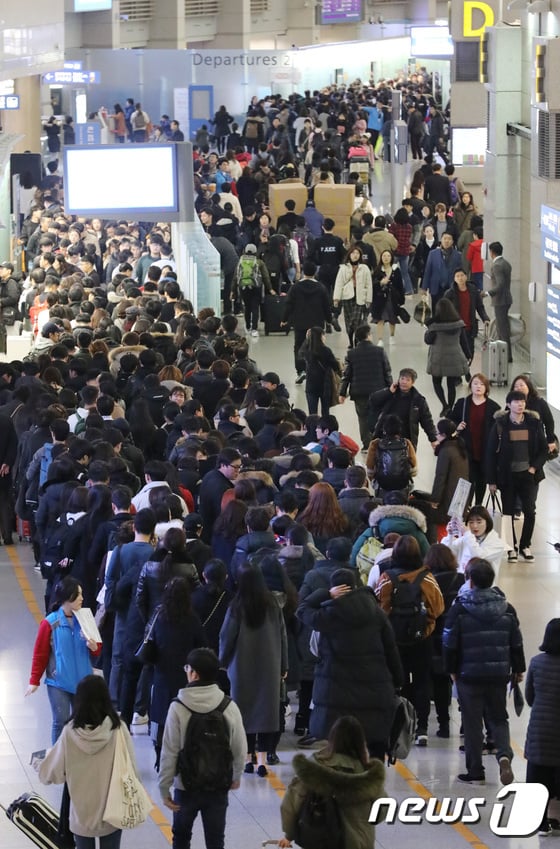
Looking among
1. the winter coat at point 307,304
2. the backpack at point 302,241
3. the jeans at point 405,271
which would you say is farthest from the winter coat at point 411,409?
the jeans at point 405,271

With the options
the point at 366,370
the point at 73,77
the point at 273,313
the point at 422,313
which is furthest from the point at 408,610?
the point at 73,77

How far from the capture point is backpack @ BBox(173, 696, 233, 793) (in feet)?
25.4

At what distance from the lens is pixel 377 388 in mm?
16672

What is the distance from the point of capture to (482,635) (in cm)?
948

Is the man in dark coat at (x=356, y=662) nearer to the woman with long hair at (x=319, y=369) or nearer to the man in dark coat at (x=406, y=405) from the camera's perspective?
the man in dark coat at (x=406, y=405)

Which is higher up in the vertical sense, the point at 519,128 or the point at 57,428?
the point at 519,128

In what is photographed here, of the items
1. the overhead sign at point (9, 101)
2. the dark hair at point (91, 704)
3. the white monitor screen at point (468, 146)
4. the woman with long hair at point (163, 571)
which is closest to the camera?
the dark hair at point (91, 704)

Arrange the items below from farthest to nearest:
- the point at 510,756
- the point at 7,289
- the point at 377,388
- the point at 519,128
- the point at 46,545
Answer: the point at 7,289 < the point at 519,128 < the point at 377,388 < the point at 46,545 < the point at 510,756

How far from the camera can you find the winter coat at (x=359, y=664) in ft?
29.9

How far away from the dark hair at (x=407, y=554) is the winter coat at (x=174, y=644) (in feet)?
4.08

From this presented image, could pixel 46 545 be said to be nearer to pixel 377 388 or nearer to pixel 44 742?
pixel 44 742

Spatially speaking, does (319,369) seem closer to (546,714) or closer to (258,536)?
(258,536)

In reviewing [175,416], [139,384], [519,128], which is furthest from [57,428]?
[519,128]

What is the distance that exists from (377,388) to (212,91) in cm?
A: 3416
